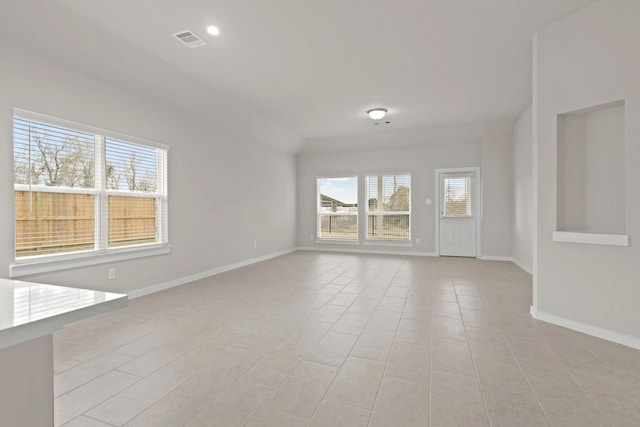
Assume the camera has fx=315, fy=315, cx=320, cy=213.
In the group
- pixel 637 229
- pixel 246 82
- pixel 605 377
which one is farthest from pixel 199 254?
pixel 637 229

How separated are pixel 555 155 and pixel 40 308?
12.9ft

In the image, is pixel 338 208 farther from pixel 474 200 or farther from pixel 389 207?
pixel 474 200

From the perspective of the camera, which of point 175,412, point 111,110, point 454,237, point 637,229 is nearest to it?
point 175,412

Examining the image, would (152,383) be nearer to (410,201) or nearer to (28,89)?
(28,89)

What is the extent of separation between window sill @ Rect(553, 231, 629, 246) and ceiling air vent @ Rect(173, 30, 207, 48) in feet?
13.5

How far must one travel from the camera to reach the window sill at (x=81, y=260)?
2951 mm

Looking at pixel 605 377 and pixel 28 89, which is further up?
pixel 28 89

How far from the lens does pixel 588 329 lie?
2.86 m

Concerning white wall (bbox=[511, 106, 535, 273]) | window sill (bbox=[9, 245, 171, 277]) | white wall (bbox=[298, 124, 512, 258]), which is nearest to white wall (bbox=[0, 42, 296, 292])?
window sill (bbox=[9, 245, 171, 277])

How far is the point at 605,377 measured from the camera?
2113 mm

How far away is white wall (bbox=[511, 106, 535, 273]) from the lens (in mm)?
5387

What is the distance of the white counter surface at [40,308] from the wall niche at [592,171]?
12.0 ft

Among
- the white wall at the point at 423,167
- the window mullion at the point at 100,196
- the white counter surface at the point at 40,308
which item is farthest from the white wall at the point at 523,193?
the window mullion at the point at 100,196

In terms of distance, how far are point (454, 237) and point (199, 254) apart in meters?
5.62
